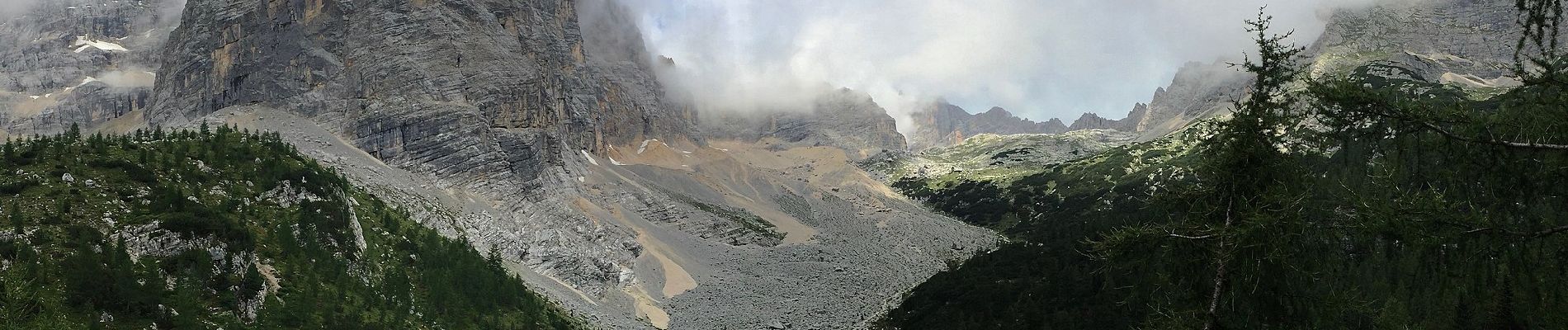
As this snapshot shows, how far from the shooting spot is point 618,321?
86.2m

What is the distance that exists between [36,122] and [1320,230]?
211289mm

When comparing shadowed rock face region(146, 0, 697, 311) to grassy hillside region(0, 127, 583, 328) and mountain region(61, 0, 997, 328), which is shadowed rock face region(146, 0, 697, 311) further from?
grassy hillside region(0, 127, 583, 328)

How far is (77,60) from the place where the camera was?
6860 inches

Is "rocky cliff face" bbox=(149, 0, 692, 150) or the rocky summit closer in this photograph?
the rocky summit

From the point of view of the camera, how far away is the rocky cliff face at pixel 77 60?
6368 inches

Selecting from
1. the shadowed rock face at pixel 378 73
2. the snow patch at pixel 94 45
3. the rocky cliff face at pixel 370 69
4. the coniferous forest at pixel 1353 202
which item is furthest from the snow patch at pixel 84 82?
the coniferous forest at pixel 1353 202

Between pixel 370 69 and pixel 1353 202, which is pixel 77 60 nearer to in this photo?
pixel 370 69

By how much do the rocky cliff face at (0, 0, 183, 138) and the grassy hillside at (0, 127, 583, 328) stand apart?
374ft

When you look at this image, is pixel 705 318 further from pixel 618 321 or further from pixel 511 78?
pixel 511 78

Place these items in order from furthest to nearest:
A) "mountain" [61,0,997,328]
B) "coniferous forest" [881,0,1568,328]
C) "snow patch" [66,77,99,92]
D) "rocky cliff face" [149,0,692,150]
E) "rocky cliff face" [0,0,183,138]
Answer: "snow patch" [66,77,99,92], "rocky cliff face" [0,0,183,138], "rocky cliff face" [149,0,692,150], "mountain" [61,0,997,328], "coniferous forest" [881,0,1568,328]

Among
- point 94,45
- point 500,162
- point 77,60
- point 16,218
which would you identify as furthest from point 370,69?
point 94,45

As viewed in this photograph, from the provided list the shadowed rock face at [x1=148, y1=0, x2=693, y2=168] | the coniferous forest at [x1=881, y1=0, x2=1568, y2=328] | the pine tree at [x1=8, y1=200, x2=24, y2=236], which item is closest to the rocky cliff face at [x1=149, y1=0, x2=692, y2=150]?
the shadowed rock face at [x1=148, y1=0, x2=693, y2=168]

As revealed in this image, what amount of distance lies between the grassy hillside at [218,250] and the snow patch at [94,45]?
437 feet

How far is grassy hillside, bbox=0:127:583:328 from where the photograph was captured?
1549 inches
